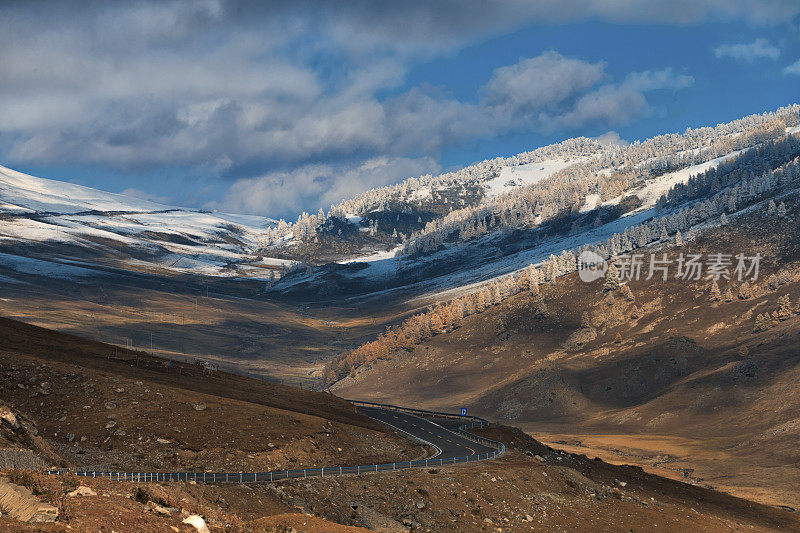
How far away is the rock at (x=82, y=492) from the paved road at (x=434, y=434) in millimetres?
41668

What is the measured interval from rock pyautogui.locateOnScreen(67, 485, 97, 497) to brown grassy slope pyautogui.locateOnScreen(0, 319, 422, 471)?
70.3ft

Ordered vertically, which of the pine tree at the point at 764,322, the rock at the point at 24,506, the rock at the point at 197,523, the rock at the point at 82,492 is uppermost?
the rock at the point at 24,506

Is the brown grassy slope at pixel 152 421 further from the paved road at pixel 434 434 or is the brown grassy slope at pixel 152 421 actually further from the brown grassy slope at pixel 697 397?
the brown grassy slope at pixel 697 397

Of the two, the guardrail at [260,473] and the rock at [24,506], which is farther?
the guardrail at [260,473]

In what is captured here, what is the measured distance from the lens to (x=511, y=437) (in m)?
81.0

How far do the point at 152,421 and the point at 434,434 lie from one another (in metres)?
38.3

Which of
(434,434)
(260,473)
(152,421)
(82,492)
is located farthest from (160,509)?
(434,434)

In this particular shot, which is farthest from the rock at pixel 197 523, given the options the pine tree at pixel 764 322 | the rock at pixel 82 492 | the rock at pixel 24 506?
the pine tree at pixel 764 322

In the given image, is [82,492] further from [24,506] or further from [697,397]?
[697,397]

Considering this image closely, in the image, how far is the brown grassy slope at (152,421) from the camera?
50125mm

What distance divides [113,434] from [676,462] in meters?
97.7

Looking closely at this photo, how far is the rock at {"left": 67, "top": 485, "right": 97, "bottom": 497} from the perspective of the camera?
26688mm

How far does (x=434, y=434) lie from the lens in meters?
82.6

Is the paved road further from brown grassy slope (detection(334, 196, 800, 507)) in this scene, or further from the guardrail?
brown grassy slope (detection(334, 196, 800, 507))
